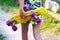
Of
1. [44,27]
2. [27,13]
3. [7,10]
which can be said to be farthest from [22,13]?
[7,10]

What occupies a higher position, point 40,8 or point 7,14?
point 40,8

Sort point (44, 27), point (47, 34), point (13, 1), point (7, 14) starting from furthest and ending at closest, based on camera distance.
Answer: point (13, 1) → point (7, 14) → point (44, 27) → point (47, 34)

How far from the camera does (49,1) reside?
986 cm

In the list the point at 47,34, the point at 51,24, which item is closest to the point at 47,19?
the point at 51,24

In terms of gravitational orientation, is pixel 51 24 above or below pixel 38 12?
below

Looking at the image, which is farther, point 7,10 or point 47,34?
point 7,10

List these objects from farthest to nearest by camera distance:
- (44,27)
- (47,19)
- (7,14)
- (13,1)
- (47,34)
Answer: (13,1) < (7,14) < (47,19) < (44,27) < (47,34)

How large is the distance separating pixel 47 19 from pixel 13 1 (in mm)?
A: 3585

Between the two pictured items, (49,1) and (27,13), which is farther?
(49,1)

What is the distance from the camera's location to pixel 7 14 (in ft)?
28.8

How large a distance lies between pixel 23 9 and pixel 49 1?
5978mm

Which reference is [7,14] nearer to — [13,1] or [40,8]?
[13,1]

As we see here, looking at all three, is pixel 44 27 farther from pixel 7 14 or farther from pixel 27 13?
pixel 27 13

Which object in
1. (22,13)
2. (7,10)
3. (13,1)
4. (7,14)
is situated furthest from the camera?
(13,1)
